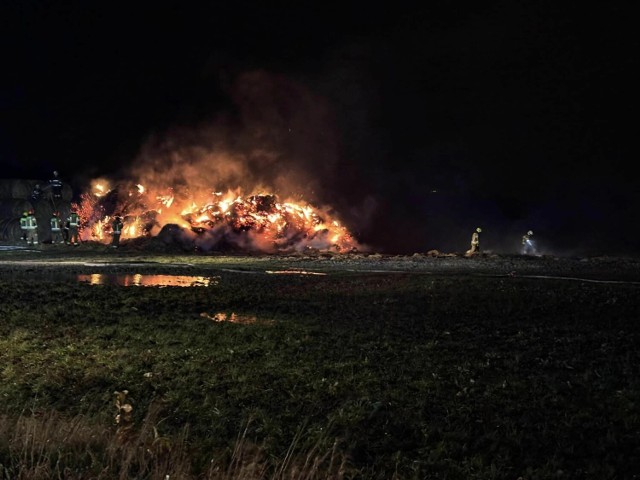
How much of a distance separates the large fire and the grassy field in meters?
24.9

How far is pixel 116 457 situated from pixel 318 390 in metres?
2.77

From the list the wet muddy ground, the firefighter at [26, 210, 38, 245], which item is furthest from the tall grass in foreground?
the firefighter at [26, 210, 38, 245]

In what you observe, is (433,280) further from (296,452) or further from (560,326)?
(296,452)

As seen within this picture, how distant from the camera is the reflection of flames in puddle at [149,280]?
1671 cm

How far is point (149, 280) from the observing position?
18109mm

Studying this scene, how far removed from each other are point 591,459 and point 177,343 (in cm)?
615

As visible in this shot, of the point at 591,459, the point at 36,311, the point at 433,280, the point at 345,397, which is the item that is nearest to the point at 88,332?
the point at 36,311

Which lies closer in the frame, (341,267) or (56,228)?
(341,267)

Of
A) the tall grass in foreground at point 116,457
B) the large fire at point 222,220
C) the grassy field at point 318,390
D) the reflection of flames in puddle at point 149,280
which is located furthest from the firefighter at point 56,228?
the tall grass in foreground at point 116,457

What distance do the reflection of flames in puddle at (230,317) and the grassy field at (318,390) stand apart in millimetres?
82

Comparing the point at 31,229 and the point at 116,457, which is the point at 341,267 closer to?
the point at 116,457

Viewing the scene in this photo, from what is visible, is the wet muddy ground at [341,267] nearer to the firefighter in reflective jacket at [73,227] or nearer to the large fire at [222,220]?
the firefighter in reflective jacket at [73,227]

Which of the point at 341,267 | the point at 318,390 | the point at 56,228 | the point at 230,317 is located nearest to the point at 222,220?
the point at 56,228

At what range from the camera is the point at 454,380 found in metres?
6.94
